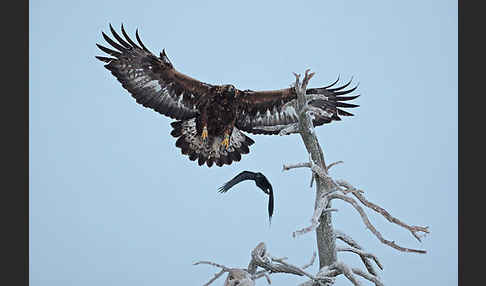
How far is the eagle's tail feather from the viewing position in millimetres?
3346

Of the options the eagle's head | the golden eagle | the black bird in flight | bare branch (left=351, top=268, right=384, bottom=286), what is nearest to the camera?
bare branch (left=351, top=268, right=384, bottom=286)

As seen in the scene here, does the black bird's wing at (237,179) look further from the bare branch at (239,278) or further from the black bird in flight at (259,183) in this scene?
the bare branch at (239,278)

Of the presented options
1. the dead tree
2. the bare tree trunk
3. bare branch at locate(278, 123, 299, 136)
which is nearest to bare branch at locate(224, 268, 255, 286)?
the dead tree

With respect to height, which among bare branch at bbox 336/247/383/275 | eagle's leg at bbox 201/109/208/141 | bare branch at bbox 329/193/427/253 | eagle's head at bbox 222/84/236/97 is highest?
A: eagle's head at bbox 222/84/236/97

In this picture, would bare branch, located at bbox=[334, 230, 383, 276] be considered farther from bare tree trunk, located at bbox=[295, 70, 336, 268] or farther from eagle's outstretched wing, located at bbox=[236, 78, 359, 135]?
eagle's outstretched wing, located at bbox=[236, 78, 359, 135]

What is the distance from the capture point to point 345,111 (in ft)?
11.0

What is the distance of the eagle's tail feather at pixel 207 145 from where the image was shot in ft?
11.0

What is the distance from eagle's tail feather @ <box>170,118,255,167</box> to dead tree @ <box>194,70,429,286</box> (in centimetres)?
104

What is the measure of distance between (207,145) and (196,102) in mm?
285

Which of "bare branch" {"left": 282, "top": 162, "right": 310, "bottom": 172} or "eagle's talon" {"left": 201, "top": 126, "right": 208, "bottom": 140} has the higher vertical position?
"eagle's talon" {"left": 201, "top": 126, "right": 208, "bottom": 140}

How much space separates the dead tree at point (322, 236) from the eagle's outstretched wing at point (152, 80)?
109 cm

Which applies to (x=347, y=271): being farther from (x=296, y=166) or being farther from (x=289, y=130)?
(x=289, y=130)

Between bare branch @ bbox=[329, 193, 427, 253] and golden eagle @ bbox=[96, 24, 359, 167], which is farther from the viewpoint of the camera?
golden eagle @ bbox=[96, 24, 359, 167]

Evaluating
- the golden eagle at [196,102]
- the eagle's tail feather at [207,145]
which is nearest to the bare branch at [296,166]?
the golden eagle at [196,102]
